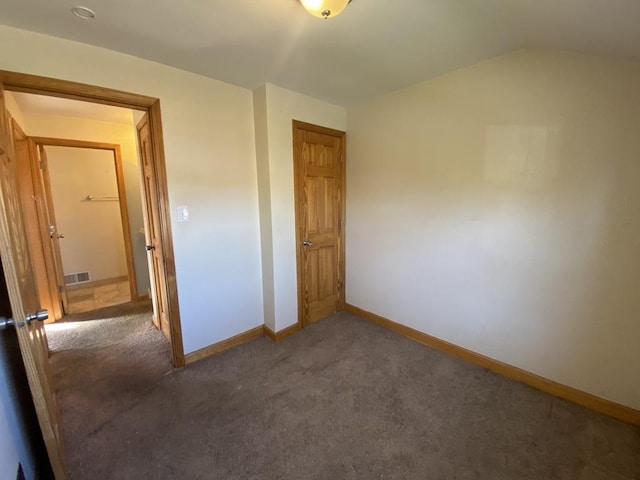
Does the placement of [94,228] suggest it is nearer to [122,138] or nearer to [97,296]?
[97,296]

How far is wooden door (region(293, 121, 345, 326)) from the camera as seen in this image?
8.90 feet

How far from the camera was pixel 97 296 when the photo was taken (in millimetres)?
3932

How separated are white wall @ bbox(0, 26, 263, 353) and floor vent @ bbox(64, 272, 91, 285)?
3.28 meters

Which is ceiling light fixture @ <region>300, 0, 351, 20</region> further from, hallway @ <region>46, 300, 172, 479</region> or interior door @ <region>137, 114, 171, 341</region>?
hallway @ <region>46, 300, 172, 479</region>

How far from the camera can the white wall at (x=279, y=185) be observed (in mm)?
2414

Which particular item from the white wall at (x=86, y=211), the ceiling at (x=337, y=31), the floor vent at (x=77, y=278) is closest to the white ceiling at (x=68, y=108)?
the white wall at (x=86, y=211)

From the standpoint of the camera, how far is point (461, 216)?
2.24 m

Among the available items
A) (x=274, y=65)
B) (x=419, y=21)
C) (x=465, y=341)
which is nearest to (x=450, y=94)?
(x=419, y=21)

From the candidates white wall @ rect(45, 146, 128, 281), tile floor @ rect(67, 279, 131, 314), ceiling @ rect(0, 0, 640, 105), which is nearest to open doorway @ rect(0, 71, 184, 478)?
ceiling @ rect(0, 0, 640, 105)

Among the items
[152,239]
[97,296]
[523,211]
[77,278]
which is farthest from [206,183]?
[77,278]

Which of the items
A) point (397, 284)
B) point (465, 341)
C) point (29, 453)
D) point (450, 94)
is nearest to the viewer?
point (29, 453)

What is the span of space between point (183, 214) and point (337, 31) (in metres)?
1.62

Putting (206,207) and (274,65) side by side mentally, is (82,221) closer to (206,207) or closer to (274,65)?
(206,207)

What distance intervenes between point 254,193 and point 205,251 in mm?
674
